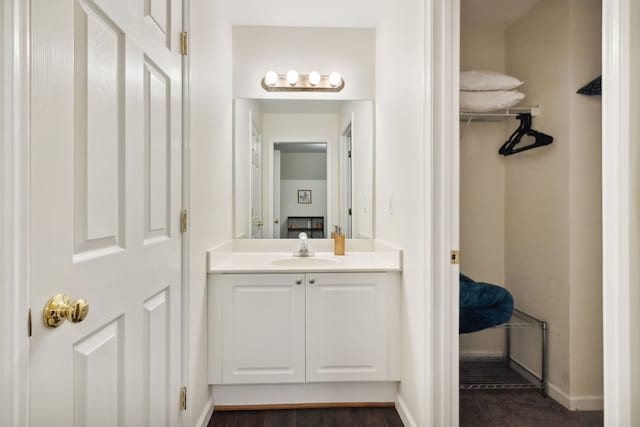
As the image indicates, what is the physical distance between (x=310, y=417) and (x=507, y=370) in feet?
4.79

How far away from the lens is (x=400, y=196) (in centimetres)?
208

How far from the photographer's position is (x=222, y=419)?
6.87ft

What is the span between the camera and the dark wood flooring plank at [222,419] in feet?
6.70

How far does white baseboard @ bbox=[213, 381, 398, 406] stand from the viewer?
86.0 inches

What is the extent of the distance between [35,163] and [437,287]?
4.76ft

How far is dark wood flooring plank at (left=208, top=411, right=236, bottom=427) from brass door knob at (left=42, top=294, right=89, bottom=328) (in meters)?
1.52

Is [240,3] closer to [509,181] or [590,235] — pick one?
[509,181]

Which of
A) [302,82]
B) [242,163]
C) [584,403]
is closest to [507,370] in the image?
[584,403]

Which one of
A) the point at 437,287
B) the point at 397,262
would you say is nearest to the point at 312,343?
the point at 397,262

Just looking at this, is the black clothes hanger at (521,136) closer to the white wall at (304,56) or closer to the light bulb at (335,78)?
the white wall at (304,56)

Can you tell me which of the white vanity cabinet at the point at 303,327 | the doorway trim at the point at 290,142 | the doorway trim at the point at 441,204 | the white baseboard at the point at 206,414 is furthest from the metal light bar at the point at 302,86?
the white baseboard at the point at 206,414

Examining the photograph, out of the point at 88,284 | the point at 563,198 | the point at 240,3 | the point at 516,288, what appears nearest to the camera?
the point at 88,284

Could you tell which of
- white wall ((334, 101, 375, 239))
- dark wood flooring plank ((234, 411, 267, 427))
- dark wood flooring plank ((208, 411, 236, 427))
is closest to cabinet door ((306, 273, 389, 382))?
dark wood flooring plank ((234, 411, 267, 427))

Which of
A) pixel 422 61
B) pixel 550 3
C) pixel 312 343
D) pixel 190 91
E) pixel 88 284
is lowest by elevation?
pixel 312 343
